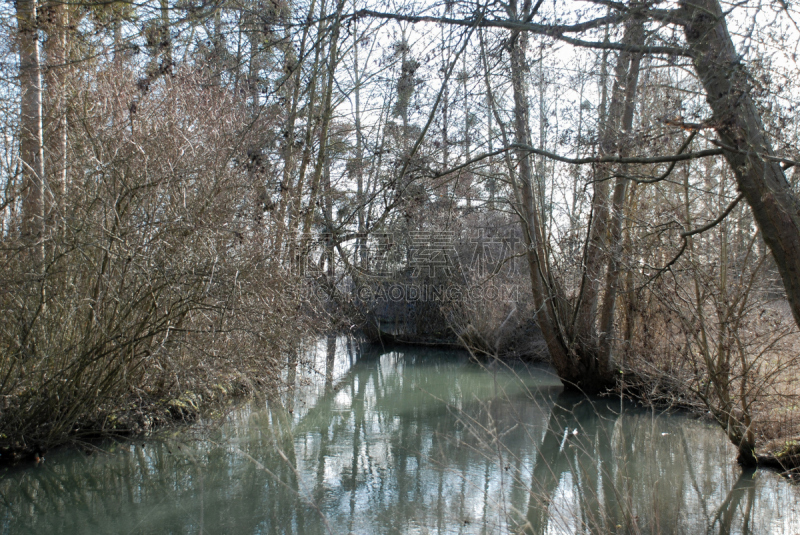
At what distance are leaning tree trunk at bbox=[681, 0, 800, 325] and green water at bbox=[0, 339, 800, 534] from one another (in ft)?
3.93

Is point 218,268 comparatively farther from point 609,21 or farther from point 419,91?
point 609,21

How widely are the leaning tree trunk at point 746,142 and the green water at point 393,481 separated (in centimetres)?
120

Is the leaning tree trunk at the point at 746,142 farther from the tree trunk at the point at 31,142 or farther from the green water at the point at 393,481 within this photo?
the tree trunk at the point at 31,142

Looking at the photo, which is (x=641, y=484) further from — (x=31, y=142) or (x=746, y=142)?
(x=31, y=142)

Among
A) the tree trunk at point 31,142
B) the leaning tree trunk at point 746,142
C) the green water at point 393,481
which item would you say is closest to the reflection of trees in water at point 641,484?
the green water at point 393,481

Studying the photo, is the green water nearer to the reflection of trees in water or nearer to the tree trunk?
the reflection of trees in water

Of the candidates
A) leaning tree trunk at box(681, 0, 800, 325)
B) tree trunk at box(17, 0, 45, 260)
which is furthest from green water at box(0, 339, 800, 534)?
tree trunk at box(17, 0, 45, 260)

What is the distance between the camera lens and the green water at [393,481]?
443 centimetres

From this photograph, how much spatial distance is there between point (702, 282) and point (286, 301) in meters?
4.19

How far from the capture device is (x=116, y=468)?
5.72m

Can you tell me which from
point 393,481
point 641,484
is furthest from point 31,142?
point 641,484

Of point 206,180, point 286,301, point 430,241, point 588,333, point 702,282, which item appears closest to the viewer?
point 702,282

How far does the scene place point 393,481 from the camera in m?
5.54

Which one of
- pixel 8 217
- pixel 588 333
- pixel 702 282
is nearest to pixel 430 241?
pixel 588 333
